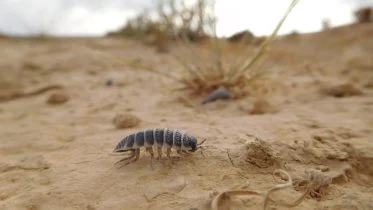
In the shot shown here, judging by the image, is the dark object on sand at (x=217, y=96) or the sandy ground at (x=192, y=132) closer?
the sandy ground at (x=192, y=132)

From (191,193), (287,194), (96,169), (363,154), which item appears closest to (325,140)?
(363,154)

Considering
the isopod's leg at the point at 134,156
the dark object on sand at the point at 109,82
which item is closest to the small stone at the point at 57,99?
the dark object on sand at the point at 109,82

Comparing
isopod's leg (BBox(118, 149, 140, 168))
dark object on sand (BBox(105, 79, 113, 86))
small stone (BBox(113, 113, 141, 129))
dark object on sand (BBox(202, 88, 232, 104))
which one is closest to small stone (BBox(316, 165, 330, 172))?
isopod's leg (BBox(118, 149, 140, 168))

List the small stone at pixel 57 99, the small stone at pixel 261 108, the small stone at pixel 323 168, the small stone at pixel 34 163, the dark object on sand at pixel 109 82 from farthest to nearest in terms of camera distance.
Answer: the dark object on sand at pixel 109 82 < the small stone at pixel 57 99 < the small stone at pixel 261 108 < the small stone at pixel 34 163 < the small stone at pixel 323 168

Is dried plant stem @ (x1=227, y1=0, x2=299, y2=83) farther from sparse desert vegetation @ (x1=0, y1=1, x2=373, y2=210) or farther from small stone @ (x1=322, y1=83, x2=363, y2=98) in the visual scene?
small stone @ (x1=322, y1=83, x2=363, y2=98)

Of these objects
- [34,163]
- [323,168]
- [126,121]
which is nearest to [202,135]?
[126,121]

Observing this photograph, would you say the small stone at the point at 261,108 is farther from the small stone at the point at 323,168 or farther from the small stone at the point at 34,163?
the small stone at the point at 34,163

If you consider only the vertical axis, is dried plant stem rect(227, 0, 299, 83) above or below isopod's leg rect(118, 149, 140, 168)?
above

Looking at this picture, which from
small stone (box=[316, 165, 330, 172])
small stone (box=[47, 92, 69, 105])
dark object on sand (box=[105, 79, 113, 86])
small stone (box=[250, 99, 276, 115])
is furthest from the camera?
dark object on sand (box=[105, 79, 113, 86])
